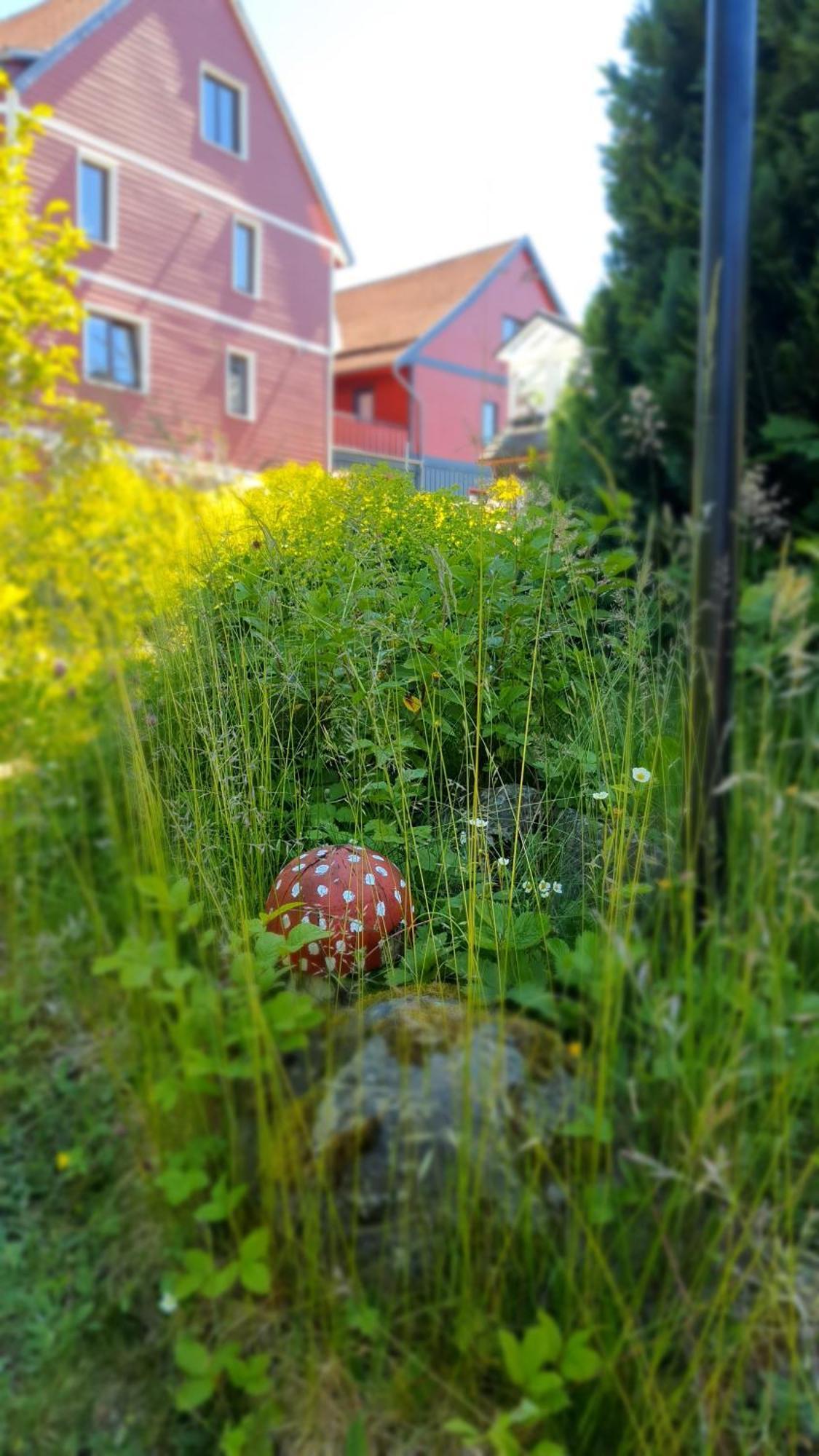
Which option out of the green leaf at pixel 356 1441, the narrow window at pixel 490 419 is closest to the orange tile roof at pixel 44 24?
the narrow window at pixel 490 419

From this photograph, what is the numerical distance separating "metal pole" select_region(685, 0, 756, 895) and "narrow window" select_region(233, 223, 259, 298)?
1543 cm

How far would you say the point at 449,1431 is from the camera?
3.38 ft

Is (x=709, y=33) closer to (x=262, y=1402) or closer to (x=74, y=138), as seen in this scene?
(x=262, y=1402)

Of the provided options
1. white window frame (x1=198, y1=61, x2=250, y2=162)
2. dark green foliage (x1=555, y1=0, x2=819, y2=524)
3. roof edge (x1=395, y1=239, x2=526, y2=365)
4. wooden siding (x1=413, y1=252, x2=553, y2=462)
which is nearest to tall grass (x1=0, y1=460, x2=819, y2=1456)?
dark green foliage (x1=555, y1=0, x2=819, y2=524)

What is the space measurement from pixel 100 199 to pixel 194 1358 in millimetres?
14605

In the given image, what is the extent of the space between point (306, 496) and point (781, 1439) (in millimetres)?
2467

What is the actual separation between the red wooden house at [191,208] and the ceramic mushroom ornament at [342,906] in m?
10.5

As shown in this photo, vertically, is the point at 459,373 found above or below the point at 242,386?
above

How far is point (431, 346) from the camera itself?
20453 millimetres

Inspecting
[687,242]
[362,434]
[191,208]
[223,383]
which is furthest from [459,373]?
[687,242]

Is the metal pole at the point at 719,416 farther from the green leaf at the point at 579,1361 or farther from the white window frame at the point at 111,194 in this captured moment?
the white window frame at the point at 111,194

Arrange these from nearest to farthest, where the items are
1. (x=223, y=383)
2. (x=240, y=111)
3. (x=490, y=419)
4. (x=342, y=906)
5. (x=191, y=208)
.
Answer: (x=342, y=906)
(x=191, y=208)
(x=240, y=111)
(x=223, y=383)
(x=490, y=419)

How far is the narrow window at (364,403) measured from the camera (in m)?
21.2

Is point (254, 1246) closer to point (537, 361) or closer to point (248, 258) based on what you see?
point (248, 258)
